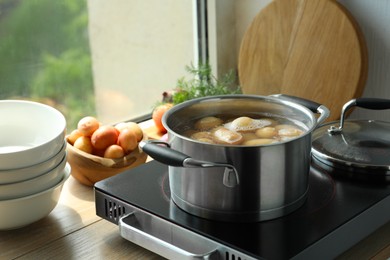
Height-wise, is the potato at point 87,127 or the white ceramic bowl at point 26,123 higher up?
the white ceramic bowl at point 26,123

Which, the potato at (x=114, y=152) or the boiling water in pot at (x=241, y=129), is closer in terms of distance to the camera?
the boiling water in pot at (x=241, y=129)

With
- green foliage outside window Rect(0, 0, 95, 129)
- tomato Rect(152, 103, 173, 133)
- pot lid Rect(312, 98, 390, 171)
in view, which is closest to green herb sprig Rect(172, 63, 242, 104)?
tomato Rect(152, 103, 173, 133)

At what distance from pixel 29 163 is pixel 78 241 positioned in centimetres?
15

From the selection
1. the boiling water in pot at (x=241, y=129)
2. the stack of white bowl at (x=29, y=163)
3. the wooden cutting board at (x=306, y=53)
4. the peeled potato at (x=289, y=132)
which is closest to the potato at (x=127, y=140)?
the stack of white bowl at (x=29, y=163)

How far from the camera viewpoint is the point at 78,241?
103 cm

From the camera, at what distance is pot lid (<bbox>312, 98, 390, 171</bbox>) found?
3.42 ft

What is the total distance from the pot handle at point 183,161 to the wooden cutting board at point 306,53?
24.8 inches

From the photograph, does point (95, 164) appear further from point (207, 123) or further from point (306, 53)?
point (306, 53)

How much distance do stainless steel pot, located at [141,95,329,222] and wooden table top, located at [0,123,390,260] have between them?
127mm

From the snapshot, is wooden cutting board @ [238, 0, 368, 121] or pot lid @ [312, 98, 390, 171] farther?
wooden cutting board @ [238, 0, 368, 121]

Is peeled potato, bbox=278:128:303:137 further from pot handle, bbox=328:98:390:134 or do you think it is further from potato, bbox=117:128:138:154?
potato, bbox=117:128:138:154

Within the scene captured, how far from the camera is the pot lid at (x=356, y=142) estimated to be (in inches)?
41.1

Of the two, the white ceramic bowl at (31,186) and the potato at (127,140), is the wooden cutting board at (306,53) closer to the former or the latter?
the potato at (127,140)

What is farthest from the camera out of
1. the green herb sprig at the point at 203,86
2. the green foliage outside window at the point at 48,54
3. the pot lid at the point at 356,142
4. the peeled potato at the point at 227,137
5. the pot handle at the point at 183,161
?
the green herb sprig at the point at 203,86
